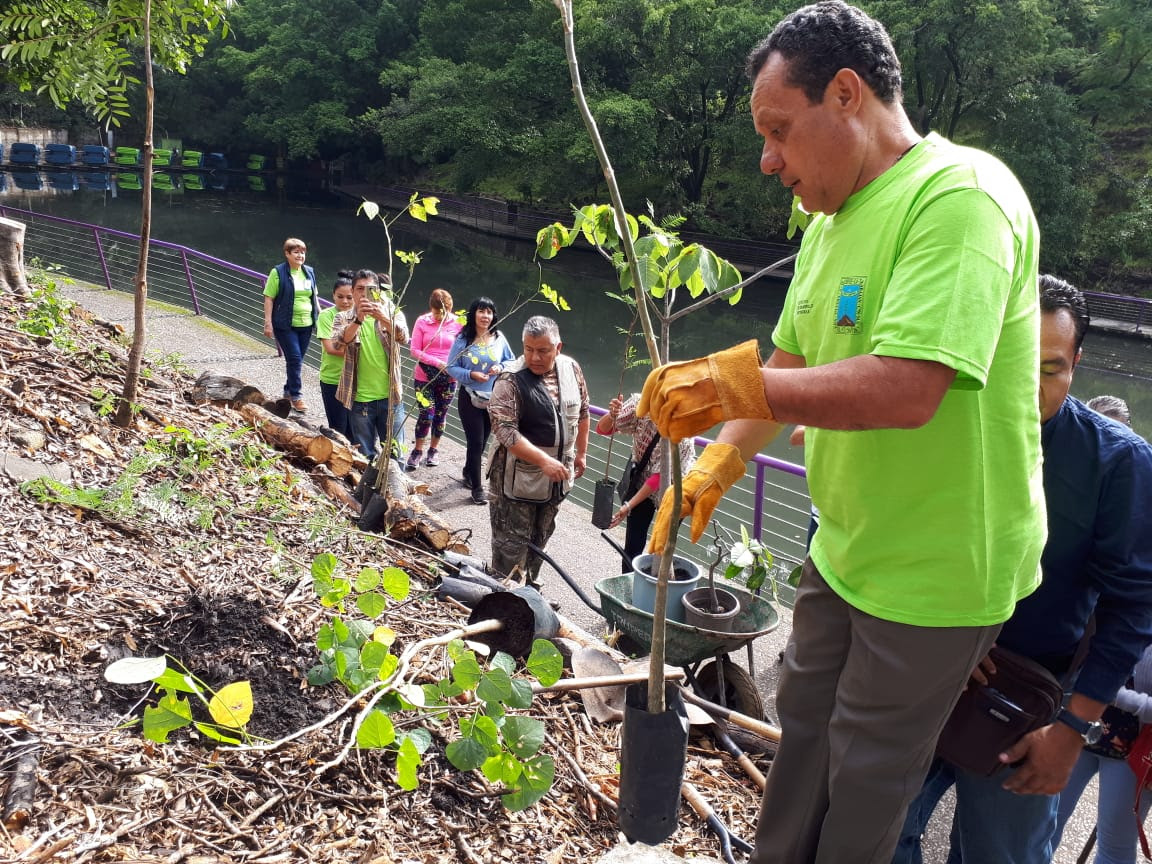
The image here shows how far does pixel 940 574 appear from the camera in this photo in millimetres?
1654

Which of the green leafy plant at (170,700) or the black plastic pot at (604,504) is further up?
the green leafy plant at (170,700)

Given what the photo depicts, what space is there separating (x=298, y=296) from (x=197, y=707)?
690cm

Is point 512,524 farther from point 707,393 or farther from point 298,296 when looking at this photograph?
point 298,296

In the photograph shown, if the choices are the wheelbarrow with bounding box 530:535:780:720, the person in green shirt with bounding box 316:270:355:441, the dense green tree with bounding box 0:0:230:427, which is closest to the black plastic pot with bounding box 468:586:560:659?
the wheelbarrow with bounding box 530:535:780:720

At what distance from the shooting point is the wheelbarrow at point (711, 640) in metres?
3.20

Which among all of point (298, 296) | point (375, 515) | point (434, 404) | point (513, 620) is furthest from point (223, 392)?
point (513, 620)

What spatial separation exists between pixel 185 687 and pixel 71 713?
0.75 m

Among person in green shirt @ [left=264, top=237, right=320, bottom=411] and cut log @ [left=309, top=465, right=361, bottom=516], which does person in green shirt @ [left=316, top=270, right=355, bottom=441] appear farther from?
cut log @ [left=309, top=465, right=361, bottom=516]

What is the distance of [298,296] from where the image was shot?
29.2 ft

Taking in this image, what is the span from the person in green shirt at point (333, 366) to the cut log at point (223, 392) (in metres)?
0.98

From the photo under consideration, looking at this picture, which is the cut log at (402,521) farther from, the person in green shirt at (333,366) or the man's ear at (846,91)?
the man's ear at (846,91)

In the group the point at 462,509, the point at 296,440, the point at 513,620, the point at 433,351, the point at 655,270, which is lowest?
the point at 462,509

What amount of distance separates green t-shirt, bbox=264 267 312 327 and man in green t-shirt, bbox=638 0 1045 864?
7750 mm

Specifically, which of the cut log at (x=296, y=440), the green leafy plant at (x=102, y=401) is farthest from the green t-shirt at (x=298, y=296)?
the green leafy plant at (x=102, y=401)
